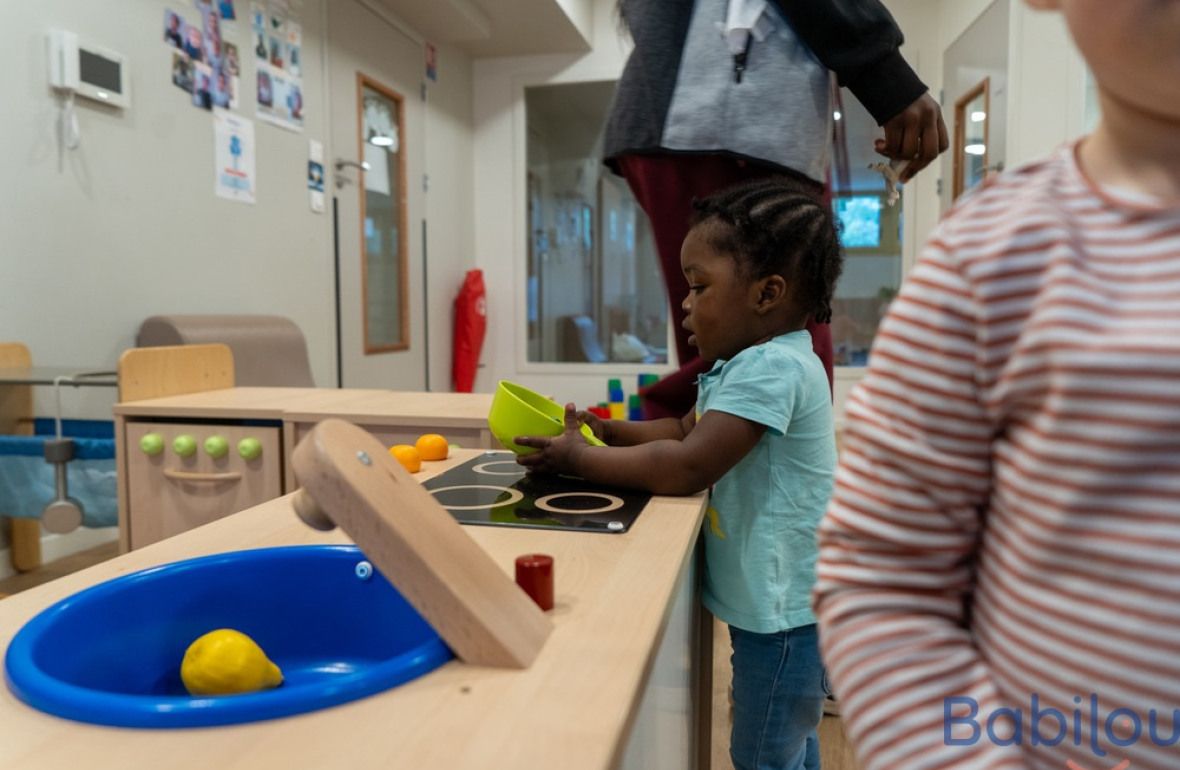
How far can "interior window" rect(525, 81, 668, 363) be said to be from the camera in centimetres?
Answer: 490

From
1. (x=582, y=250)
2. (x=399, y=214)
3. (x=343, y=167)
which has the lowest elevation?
(x=582, y=250)

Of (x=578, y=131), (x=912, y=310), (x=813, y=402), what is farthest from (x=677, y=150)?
(x=578, y=131)

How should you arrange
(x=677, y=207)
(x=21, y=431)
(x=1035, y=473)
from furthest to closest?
(x=21, y=431) → (x=677, y=207) → (x=1035, y=473)

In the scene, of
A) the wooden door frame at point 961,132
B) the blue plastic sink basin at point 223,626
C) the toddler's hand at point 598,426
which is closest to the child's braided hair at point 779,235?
the toddler's hand at point 598,426

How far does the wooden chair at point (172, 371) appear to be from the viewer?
1.73m

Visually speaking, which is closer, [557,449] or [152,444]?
[557,449]

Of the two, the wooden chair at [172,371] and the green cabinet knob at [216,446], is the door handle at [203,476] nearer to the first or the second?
the green cabinet knob at [216,446]

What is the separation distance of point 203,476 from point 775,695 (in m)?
1.12

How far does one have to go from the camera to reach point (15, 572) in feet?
7.11

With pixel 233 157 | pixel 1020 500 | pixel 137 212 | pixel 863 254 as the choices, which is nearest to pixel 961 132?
pixel 863 254

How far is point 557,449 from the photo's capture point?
0.96m

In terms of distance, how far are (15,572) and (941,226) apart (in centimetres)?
246

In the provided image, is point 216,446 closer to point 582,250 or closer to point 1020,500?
point 1020,500

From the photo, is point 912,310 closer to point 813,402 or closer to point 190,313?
point 813,402
